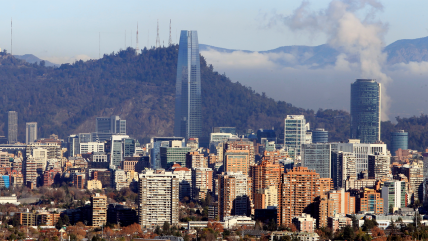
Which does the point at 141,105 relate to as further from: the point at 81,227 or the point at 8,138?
the point at 81,227

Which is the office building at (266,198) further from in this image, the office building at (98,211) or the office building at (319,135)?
the office building at (319,135)

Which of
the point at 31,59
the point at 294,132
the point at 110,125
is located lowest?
the point at 294,132

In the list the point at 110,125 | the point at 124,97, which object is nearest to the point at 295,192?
the point at 110,125

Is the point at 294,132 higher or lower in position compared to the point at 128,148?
higher

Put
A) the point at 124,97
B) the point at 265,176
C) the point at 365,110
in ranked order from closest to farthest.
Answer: the point at 265,176, the point at 365,110, the point at 124,97

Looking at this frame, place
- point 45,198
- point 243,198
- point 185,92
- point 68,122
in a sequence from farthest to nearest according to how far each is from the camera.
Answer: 1. point 68,122
2. point 185,92
3. point 45,198
4. point 243,198

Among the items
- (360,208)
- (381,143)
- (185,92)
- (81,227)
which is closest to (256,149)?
(381,143)

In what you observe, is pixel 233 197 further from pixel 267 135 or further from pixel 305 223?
pixel 267 135
